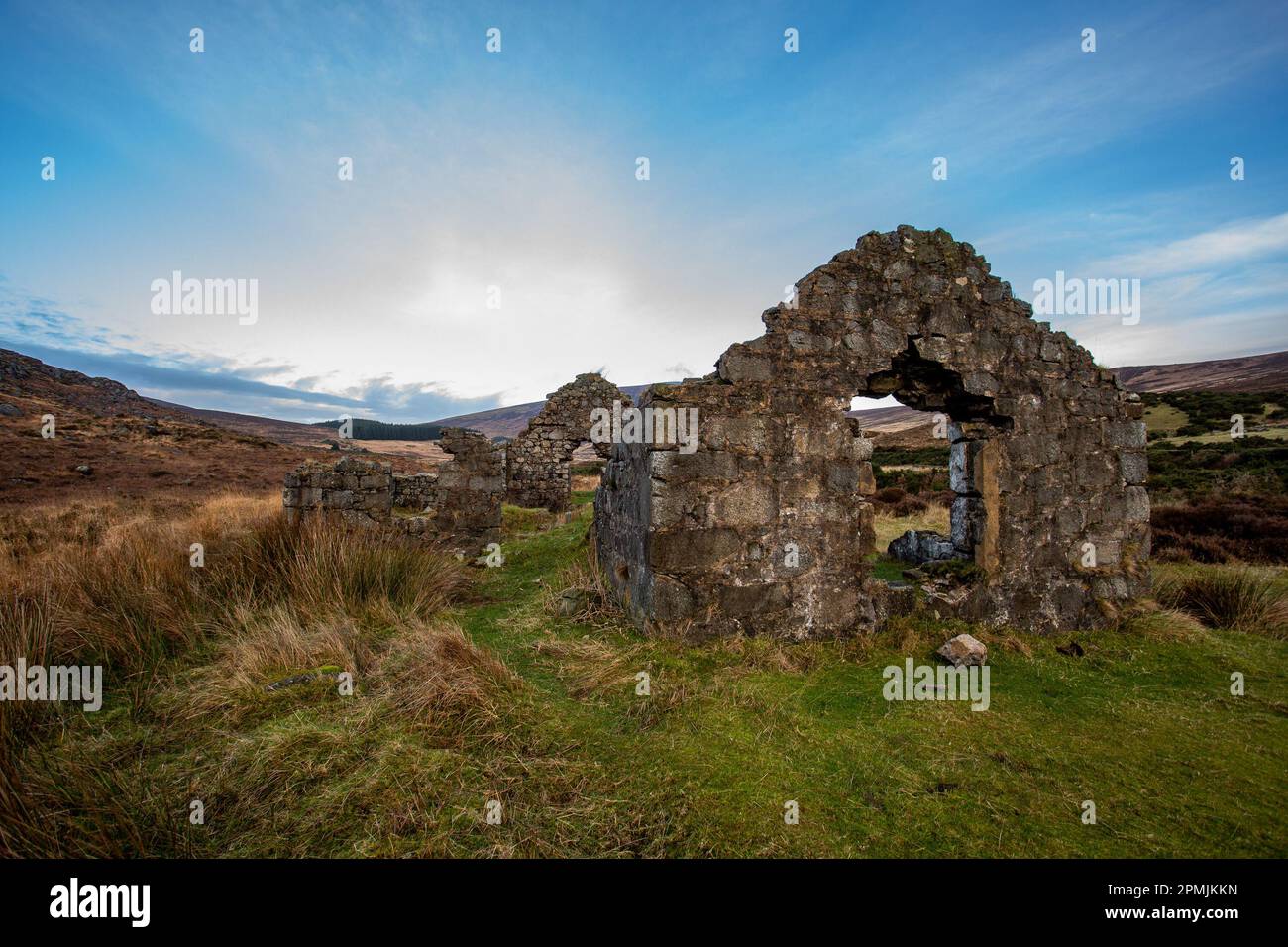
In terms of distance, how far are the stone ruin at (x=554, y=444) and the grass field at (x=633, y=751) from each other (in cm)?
1392

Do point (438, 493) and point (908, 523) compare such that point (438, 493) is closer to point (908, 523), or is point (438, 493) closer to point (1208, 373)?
point (908, 523)

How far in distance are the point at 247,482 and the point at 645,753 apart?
26.8 m

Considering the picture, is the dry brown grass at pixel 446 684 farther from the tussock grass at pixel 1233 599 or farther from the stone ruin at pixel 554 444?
the stone ruin at pixel 554 444

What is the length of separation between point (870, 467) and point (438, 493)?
26.3 feet

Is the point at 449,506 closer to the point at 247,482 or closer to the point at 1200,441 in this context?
the point at 247,482

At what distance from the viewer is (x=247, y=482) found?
78.9 ft

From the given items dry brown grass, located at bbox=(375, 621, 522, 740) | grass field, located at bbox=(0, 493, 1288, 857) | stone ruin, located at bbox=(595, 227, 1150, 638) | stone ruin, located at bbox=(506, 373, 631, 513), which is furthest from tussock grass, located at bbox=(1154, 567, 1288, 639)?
stone ruin, located at bbox=(506, 373, 631, 513)

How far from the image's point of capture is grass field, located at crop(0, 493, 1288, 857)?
2.71m

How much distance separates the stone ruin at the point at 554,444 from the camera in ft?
63.8

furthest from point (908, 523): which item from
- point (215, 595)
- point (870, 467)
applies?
point (215, 595)

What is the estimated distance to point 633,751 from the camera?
11.3 feet

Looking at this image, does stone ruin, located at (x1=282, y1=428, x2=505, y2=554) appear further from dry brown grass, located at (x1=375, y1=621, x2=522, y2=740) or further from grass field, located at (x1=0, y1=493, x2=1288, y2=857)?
dry brown grass, located at (x1=375, y1=621, x2=522, y2=740)

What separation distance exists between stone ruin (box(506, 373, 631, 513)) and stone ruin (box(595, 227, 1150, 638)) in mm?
13331
